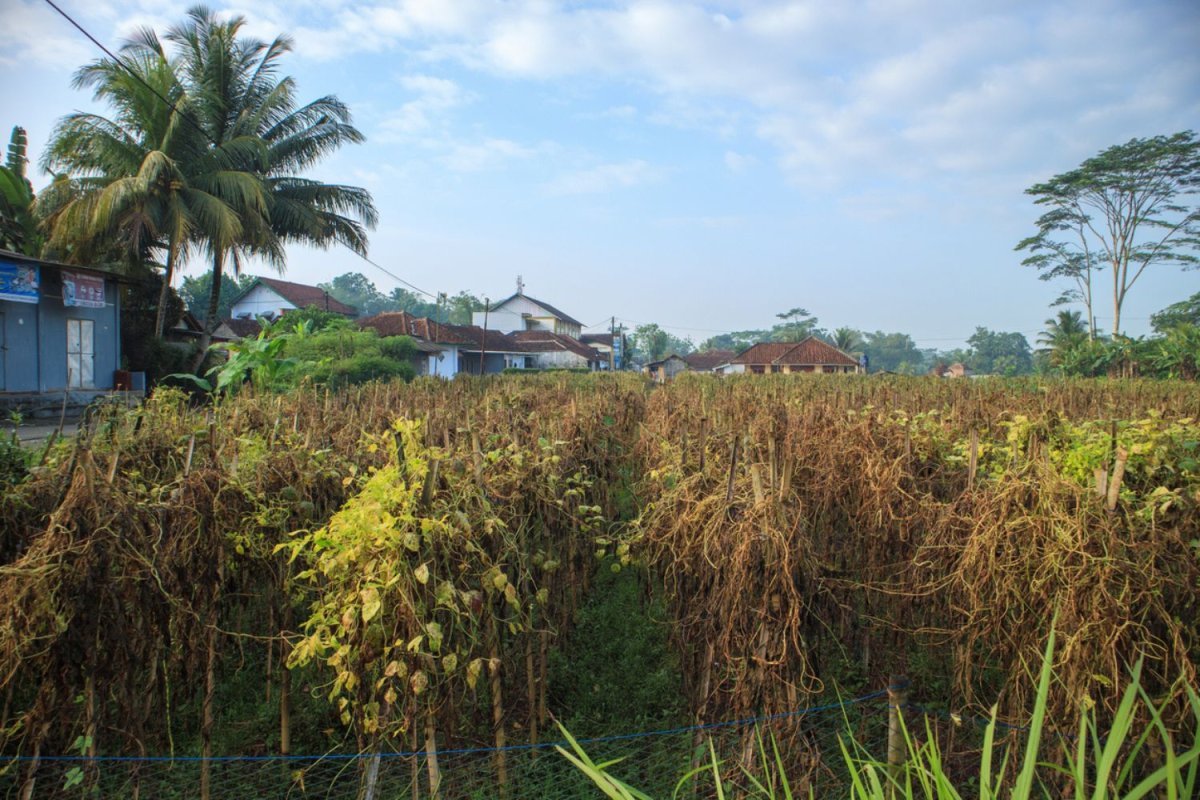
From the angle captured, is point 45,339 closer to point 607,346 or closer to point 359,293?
point 607,346

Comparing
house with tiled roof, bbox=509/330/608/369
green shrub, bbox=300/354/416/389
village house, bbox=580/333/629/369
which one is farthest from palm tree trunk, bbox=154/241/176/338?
village house, bbox=580/333/629/369

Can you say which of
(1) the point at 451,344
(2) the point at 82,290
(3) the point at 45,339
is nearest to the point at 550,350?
(1) the point at 451,344

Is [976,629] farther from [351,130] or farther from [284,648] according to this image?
[351,130]

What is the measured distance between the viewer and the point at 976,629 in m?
3.71

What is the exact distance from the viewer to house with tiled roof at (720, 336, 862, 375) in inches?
1881

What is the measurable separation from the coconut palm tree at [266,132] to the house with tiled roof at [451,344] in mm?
12281

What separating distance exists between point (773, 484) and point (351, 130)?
2337 centimetres

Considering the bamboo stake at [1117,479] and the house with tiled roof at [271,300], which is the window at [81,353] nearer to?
the bamboo stake at [1117,479]

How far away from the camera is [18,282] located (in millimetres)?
15242

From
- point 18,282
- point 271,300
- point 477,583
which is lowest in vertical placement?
point 477,583

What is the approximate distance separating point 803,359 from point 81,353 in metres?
41.5

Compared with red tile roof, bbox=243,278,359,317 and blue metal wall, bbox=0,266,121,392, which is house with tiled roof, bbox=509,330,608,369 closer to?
red tile roof, bbox=243,278,359,317

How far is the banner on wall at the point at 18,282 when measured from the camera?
1493cm

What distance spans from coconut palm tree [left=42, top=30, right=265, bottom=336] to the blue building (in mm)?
1713
